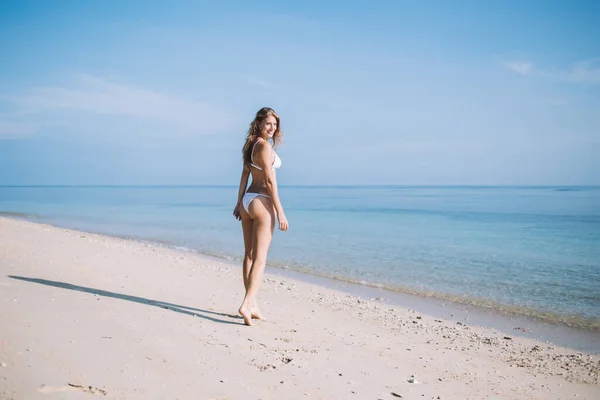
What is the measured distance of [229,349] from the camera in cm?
408

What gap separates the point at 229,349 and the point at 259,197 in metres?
1.70

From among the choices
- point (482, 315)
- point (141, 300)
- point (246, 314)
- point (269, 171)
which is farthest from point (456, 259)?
point (141, 300)

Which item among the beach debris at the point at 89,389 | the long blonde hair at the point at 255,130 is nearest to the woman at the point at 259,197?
the long blonde hair at the point at 255,130

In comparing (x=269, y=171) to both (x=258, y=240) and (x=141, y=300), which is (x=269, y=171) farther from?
(x=141, y=300)

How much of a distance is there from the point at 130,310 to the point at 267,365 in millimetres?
2007

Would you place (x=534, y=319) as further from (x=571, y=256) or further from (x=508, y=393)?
(x=571, y=256)

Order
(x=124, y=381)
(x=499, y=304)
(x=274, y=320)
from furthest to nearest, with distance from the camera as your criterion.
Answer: (x=499, y=304) < (x=274, y=320) < (x=124, y=381)

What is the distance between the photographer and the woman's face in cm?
505

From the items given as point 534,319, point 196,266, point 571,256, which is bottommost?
point 196,266

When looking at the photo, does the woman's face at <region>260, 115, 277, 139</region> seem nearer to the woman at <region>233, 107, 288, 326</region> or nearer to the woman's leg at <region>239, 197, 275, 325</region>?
the woman at <region>233, 107, 288, 326</region>

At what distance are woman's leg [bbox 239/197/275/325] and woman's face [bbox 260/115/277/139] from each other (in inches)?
29.2

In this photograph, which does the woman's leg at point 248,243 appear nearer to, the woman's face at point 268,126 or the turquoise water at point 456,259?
the woman's face at point 268,126

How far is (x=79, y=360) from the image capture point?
3336 mm

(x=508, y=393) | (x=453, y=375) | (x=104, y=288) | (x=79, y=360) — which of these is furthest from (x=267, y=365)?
(x=104, y=288)
